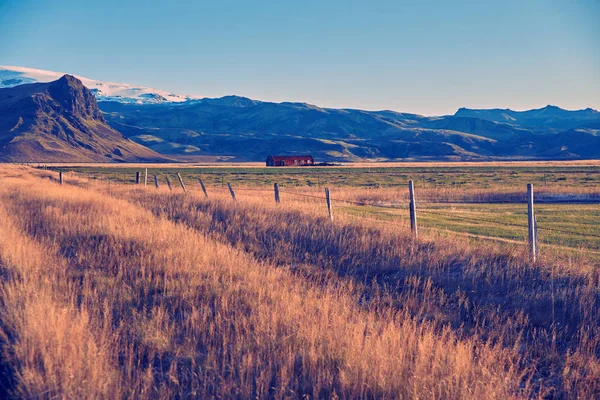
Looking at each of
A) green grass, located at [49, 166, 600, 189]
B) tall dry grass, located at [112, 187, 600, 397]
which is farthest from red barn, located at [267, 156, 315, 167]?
Answer: tall dry grass, located at [112, 187, 600, 397]

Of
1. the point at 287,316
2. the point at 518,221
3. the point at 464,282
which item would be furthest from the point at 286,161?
the point at 287,316

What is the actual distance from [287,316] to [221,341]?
35.0 inches

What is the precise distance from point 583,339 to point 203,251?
6745 millimetres

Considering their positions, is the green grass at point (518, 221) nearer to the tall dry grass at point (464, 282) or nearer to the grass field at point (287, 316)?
the tall dry grass at point (464, 282)

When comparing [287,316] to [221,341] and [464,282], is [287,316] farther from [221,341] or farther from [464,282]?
[464,282]

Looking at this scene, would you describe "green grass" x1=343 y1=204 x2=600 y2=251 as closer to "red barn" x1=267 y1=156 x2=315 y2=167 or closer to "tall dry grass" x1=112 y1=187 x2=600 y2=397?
"tall dry grass" x1=112 y1=187 x2=600 y2=397

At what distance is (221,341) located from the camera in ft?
19.9

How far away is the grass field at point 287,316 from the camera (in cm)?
496

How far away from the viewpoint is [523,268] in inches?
384

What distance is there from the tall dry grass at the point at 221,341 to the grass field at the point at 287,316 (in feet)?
0.09

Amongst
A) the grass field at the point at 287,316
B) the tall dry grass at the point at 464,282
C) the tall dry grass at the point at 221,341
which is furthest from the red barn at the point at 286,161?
the tall dry grass at the point at 221,341

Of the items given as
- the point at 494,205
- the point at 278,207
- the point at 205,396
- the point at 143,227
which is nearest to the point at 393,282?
the point at 205,396

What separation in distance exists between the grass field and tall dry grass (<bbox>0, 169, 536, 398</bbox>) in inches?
1.1

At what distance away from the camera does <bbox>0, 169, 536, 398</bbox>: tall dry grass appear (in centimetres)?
484
